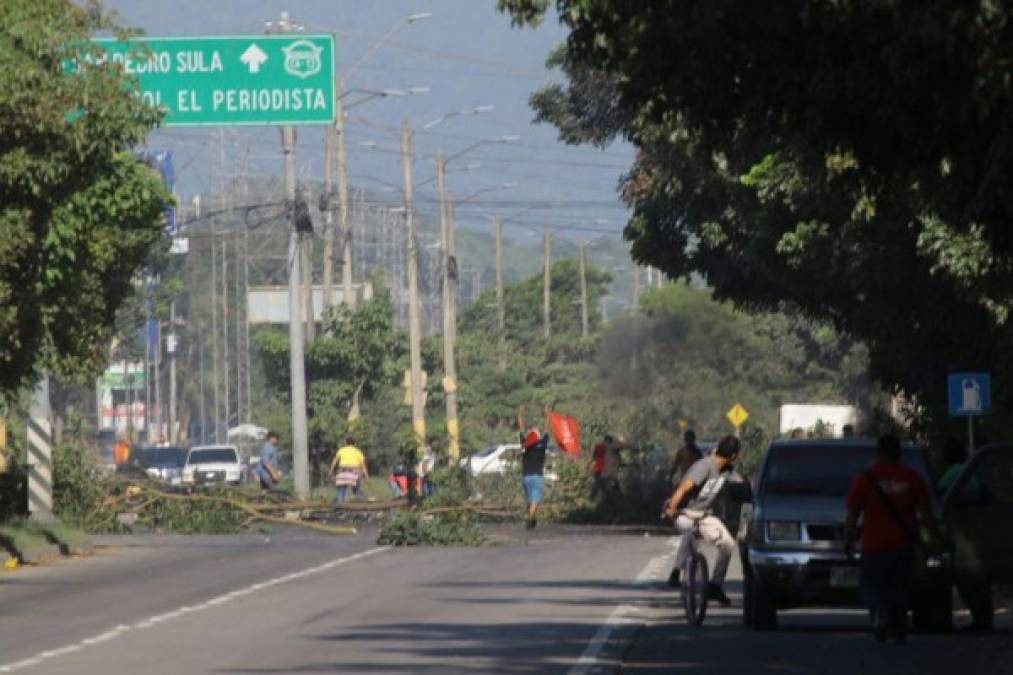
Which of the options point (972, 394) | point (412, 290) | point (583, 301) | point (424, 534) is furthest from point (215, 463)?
point (583, 301)

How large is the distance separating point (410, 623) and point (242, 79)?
47.5ft

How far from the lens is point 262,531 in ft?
160

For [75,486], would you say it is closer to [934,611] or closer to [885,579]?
[934,611]

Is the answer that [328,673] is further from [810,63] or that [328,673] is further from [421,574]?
[421,574]

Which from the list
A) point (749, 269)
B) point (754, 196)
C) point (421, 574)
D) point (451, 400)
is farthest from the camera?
point (451, 400)

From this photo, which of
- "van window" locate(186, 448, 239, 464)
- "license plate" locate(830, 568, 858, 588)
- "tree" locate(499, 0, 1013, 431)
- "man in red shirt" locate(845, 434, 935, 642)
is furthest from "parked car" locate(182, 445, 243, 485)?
"man in red shirt" locate(845, 434, 935, 642)

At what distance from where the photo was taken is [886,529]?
2102 cm

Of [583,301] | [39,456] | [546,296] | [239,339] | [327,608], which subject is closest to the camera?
[327,608]

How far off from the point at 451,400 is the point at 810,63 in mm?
61164

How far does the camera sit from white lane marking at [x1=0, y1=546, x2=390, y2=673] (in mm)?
20375

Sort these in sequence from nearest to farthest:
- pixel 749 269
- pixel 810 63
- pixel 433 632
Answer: pixel 810 63
pixel 433 632
pixel 749 269

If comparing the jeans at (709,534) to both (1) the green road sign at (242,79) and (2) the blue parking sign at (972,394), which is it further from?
(1) the green road sign at (242,79)

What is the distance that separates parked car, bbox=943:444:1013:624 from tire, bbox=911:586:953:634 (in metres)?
0.27

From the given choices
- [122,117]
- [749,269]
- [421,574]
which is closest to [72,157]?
[122,117]
